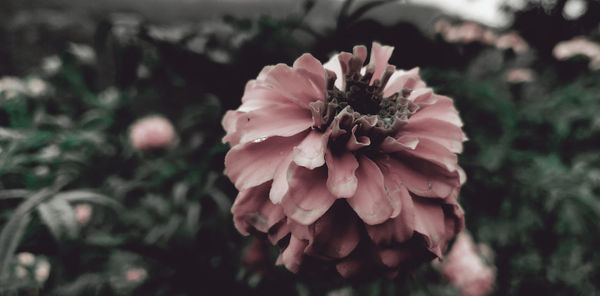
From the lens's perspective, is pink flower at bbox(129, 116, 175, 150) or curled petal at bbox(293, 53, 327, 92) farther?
pink flower at bbox(129, 116, 175, 150)

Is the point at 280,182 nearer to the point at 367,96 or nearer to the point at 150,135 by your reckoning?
the point at 367,96


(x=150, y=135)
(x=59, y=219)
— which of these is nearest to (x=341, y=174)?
(x=59, y=219)

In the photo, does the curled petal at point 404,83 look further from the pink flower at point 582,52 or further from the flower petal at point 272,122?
the pink flower at point 582,52

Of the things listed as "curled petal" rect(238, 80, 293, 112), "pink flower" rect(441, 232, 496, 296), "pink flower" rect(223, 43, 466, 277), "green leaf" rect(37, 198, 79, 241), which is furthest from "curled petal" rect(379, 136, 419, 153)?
"pink flower" rect(441, 232, 496, 296)

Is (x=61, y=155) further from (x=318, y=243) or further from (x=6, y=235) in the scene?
(x=318, y=243)

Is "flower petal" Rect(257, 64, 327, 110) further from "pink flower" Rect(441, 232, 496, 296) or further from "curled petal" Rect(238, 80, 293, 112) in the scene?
"pink flower" Rect(441, 232, 496, 296)

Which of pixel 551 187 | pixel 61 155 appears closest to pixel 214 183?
pixel 61 155

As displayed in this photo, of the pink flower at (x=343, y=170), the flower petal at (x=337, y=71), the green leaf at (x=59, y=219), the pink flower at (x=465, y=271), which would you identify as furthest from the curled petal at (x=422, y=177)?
the pink flower at (x=465, y=271)
